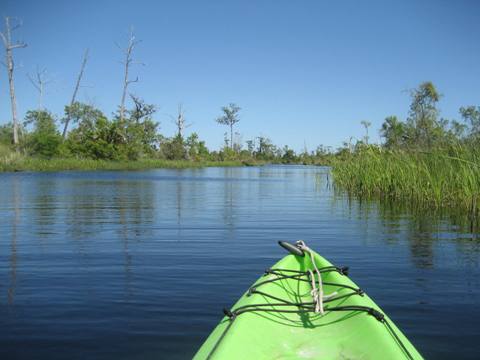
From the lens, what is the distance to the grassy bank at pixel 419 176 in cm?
962

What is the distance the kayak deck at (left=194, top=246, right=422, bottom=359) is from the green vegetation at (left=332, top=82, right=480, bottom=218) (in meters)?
6.14

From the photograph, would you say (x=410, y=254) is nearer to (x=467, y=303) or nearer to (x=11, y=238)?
(x=467, y=303)

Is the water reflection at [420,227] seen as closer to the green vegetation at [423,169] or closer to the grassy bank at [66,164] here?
the green vegetation at [423,169]

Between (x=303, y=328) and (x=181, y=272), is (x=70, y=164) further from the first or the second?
(x=303, y=328)

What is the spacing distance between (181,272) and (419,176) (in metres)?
8.78

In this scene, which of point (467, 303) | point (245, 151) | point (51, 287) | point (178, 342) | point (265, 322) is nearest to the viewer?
point (265, 322)

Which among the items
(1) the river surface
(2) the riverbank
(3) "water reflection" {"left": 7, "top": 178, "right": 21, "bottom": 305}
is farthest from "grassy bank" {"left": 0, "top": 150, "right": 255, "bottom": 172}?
(1) the river surface

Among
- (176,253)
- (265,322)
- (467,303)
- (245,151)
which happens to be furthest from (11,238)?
(245,151)

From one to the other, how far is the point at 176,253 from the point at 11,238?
3358mm

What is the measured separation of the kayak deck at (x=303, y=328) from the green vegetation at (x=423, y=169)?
6.14 m

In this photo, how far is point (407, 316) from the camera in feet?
13.4

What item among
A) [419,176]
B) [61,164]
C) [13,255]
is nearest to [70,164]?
[61,164]

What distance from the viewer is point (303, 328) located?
3.23 m

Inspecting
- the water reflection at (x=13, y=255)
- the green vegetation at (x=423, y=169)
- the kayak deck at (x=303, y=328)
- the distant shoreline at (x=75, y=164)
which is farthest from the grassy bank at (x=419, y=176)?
the distant shoreline at (x=75, y=164)
